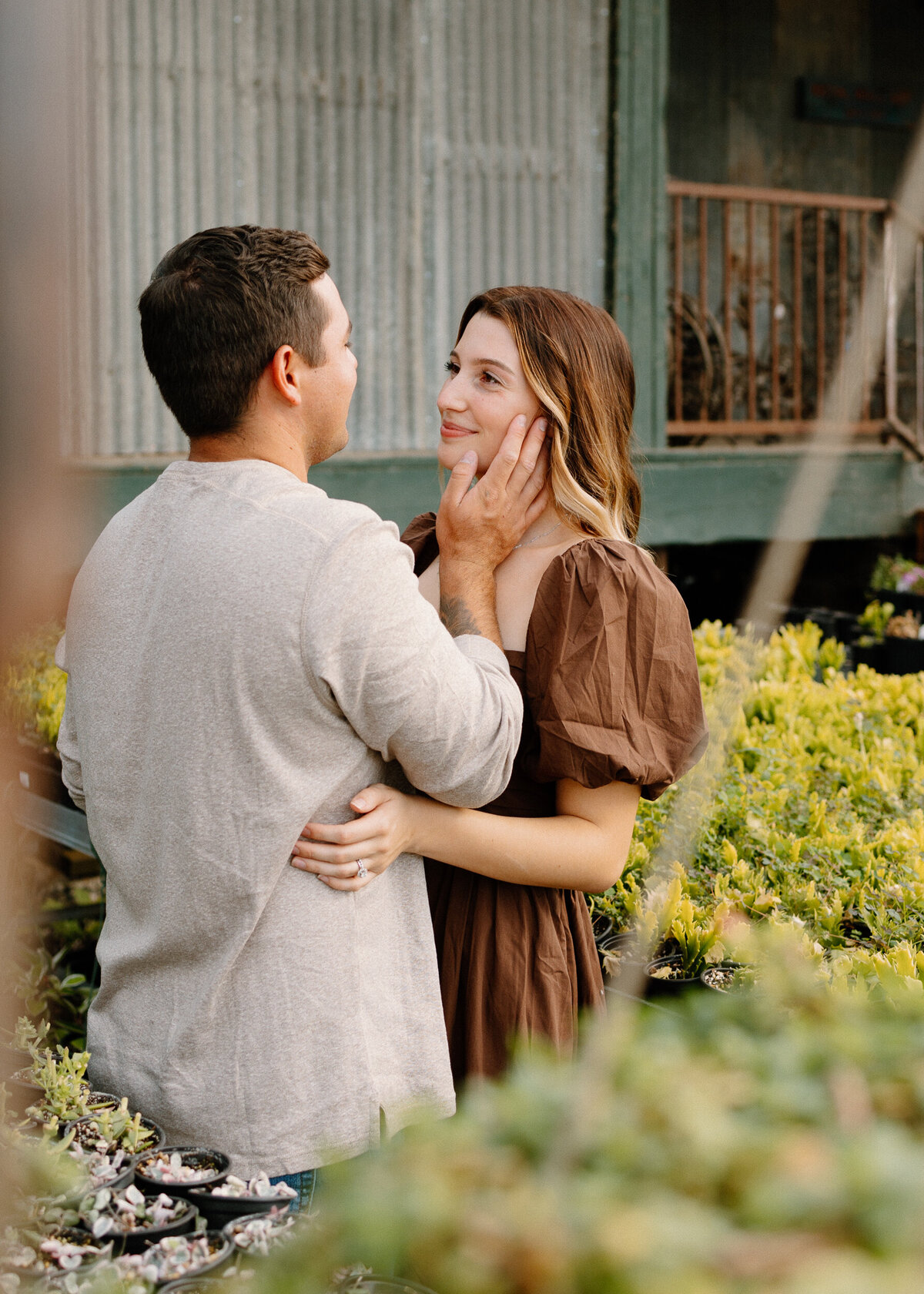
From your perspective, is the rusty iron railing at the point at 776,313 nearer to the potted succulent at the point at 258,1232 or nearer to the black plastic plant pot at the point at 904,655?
the black plastic plant pot at the point at 904,655

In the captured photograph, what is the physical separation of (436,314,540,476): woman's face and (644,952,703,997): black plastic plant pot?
1132 millimetres

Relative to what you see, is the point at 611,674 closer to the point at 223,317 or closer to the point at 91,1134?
the point at 223,317

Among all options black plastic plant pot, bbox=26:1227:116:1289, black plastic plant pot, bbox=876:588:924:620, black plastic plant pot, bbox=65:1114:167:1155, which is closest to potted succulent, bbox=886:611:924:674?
black plastic plant pot, bbox=876:588:924:620

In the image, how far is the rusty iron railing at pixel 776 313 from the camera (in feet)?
24.5

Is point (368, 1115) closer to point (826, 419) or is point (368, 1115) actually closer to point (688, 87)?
point (826, 419)

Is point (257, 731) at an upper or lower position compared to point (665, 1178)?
Result: upper

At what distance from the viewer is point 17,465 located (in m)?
0.53

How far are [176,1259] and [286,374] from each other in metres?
1.06

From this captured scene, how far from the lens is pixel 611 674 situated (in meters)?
1.86

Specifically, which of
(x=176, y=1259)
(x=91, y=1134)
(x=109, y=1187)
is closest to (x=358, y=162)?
(x=91, y=1134)

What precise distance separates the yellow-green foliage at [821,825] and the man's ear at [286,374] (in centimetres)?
123

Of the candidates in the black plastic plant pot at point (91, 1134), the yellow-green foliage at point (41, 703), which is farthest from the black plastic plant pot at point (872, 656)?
the black plastic plant pot at point (91, 1134)

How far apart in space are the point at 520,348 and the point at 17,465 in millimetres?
1601

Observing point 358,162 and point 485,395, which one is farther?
point 358,162
